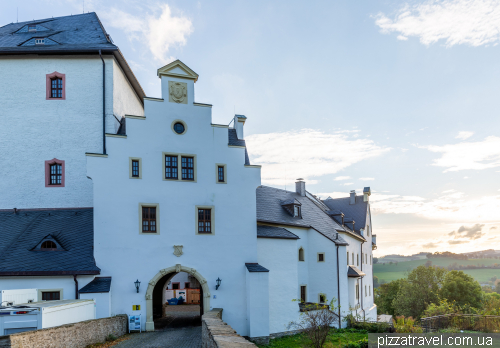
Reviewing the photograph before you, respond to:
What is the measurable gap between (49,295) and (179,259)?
6.28 meters

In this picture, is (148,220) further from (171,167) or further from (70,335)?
(70,335)

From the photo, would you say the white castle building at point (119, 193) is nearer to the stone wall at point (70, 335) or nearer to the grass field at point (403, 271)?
the stone wall at point (70, 335)

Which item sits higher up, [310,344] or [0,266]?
[0,266]

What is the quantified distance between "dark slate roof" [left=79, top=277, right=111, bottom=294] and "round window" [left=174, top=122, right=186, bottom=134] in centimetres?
845

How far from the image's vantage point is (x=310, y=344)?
814 inches

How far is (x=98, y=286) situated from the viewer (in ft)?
63.7

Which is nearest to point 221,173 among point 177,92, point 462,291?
point 177,92

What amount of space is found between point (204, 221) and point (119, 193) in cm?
477

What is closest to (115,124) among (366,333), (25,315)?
(25,315)

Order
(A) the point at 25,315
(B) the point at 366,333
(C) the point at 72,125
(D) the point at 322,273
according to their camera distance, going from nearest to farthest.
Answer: (A) the point at 25,315 < (C) the point at 72,125 < (B) the point at 366,333 < (D) the point at 322,273

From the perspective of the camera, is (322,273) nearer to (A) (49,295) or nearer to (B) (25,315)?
(A) (49,295)

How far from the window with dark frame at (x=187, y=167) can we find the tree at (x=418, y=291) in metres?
39.1

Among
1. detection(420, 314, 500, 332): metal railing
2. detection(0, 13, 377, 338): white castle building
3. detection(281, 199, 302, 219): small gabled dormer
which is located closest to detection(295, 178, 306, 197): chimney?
detection(281, 199, 302, 219): small gabled dormer

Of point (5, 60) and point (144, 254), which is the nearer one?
point (144, 254)
